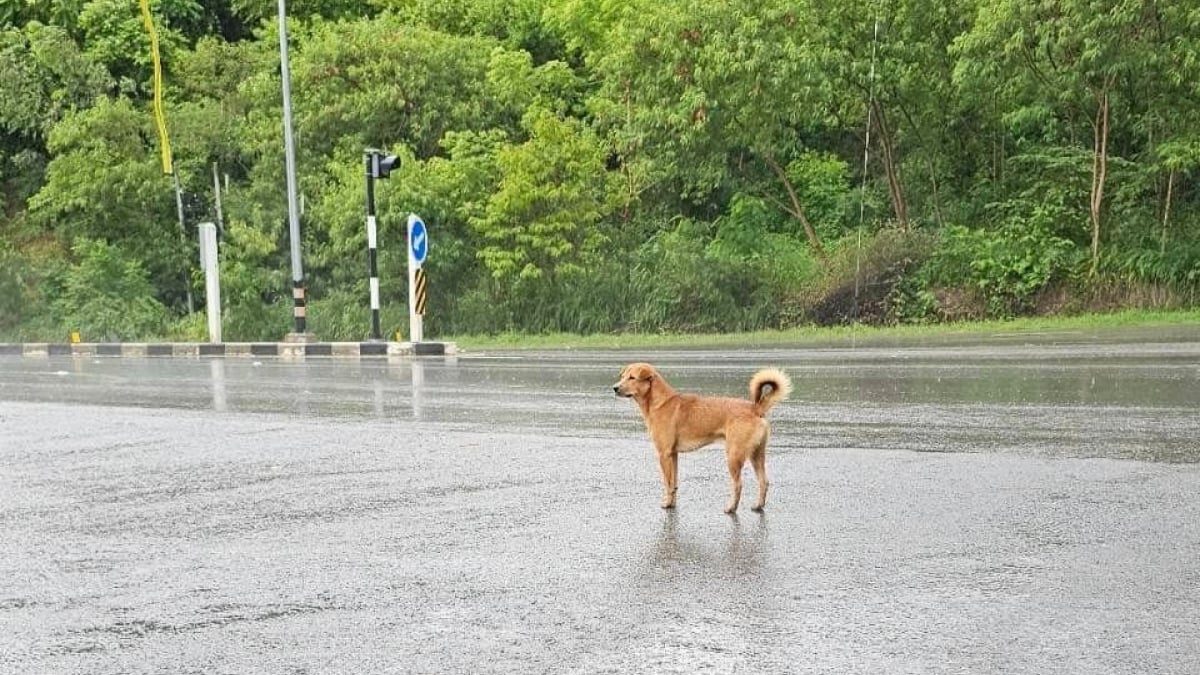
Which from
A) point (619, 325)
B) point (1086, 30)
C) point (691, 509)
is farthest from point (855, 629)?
point (619, 325)

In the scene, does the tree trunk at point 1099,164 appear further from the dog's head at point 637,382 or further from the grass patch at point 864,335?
the dog's head at point 637,382

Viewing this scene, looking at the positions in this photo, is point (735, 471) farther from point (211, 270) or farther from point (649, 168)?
point (211, 270)

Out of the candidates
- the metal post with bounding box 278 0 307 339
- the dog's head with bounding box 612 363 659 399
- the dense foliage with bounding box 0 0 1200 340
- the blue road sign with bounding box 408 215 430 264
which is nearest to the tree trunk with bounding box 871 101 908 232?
the dense foliage with bounding box 0 0 1200 340

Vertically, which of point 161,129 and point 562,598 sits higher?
point 161,129

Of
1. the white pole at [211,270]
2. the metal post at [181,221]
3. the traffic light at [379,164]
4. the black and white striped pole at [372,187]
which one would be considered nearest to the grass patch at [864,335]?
the black and white striped pole at [372,187]

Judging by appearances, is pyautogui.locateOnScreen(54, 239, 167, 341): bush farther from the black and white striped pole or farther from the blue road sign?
the blue road sign

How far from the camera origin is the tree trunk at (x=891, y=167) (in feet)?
95.6

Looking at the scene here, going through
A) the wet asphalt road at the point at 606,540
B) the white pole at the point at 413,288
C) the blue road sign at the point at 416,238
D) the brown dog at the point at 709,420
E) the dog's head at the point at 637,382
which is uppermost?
the blue road sign at the point at 416,238

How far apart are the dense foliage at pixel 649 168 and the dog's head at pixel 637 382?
1864cm

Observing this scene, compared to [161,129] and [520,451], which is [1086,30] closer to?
[520,451]

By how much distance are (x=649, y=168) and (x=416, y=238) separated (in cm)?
672

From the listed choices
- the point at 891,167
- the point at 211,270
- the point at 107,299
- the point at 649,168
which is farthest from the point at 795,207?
the point at 107,299

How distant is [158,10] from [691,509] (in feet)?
125

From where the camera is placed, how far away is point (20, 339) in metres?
35.9
